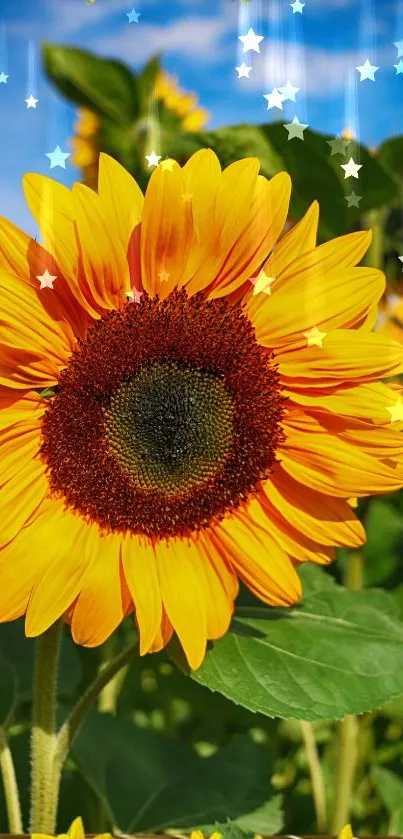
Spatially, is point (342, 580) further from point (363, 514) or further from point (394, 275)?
point (394, 275)

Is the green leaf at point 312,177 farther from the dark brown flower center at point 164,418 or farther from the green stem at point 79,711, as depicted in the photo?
the green stem at point 79,711

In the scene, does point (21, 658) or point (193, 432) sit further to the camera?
point (21, 658)

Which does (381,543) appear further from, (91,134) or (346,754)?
(91,134)

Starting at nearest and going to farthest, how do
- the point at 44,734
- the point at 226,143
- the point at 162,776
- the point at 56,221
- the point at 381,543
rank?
the point at 56,221 < the point at 44,734 < the point at 226,143 < the point at 162,776 < the point at 381,543

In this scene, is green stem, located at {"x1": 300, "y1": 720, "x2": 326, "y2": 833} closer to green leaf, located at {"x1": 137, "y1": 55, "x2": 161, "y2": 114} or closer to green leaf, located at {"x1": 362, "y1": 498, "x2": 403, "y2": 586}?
green leaf, located at {"x1": 362, "y1": 498, "x2": 403, "y2": 586}

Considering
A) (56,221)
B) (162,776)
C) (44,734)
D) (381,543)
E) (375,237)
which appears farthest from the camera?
(381,543)

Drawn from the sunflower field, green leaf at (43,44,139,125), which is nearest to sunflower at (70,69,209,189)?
green leaf at (43,44,139,125)

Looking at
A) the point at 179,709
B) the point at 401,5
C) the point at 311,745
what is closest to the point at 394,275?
the point at 401,5
